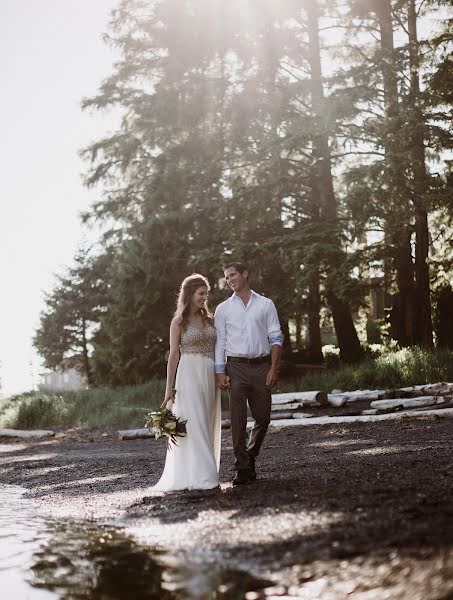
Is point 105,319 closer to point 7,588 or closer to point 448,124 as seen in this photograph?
point 448,124

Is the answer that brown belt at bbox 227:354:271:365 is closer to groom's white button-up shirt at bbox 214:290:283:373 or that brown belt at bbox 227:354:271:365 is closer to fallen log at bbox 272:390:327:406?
groom's white button-up shirt at bbox 214:290:283:373

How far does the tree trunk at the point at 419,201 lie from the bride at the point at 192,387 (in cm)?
1295

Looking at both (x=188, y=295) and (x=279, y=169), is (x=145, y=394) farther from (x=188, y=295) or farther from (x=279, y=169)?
(x=188, y=295)

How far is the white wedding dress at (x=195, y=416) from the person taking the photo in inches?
310

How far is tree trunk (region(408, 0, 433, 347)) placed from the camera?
20500 millimetres

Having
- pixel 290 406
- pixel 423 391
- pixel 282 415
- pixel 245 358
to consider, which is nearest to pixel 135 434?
pixel 282 415

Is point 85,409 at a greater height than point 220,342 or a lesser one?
lesser

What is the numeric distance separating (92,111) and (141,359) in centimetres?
1127

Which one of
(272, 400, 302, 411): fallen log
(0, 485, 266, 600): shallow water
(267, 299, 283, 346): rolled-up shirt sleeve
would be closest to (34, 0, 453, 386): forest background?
(272, 400, 302, 411): fallen log

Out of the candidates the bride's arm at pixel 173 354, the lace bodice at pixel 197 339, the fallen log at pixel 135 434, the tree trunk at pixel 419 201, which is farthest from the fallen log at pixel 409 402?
the bride's arm at pixel 173 354

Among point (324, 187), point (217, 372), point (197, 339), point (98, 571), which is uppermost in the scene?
point (324, 187)

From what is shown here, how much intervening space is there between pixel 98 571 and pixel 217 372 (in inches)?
127

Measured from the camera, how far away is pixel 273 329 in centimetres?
794

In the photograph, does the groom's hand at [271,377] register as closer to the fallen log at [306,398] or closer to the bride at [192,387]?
the bride at [192,387]
